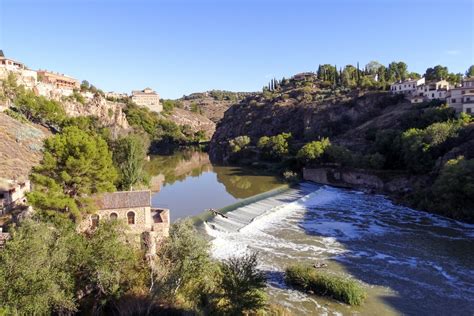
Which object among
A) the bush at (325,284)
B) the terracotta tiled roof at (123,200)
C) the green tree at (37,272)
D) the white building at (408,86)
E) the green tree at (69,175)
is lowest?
the bush at (325,284)

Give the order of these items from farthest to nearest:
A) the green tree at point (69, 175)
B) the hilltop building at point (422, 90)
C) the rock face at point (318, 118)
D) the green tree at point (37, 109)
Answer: the rock face at point (318, 118), the hilltop building at point (422, 90), the green tree at point (37, 109), the green tree at point (69, 175)

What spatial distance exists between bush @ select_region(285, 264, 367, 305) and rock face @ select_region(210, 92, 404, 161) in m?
42.4

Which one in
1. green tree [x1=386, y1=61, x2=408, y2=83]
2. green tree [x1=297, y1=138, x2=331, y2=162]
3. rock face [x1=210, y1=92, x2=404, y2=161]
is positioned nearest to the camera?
green tree [x1=297, y1=138, x2=331, y2=162]

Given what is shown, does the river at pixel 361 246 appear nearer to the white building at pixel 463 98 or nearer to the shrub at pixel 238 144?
the white building at pixel 463 98

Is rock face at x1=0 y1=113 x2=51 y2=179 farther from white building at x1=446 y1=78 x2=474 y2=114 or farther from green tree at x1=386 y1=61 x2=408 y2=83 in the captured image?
green tree at x1=386 y1=61 x2=408 y2=83

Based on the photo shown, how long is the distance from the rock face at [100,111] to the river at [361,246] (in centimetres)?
5978

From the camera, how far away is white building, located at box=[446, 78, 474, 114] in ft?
170

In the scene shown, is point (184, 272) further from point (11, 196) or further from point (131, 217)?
point (11, 196)

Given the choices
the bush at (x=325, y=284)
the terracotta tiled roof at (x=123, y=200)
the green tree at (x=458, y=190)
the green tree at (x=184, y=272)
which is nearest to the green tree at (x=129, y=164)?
the terracotta tiled roof at (x=123, y=200)

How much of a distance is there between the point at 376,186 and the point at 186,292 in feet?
120

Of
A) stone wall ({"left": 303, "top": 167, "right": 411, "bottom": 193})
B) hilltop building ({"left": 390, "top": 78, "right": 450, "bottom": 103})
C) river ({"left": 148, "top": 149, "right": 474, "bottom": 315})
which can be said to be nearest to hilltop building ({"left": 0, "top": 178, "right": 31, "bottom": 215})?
river ({"left": 148, "top": 149, "right": 474, "bottom": 315})

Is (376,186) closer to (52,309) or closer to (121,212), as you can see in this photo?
(121,212)

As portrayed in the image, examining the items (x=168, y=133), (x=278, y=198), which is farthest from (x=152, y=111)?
(x=278, y=198)

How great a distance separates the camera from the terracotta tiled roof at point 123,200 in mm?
22703
